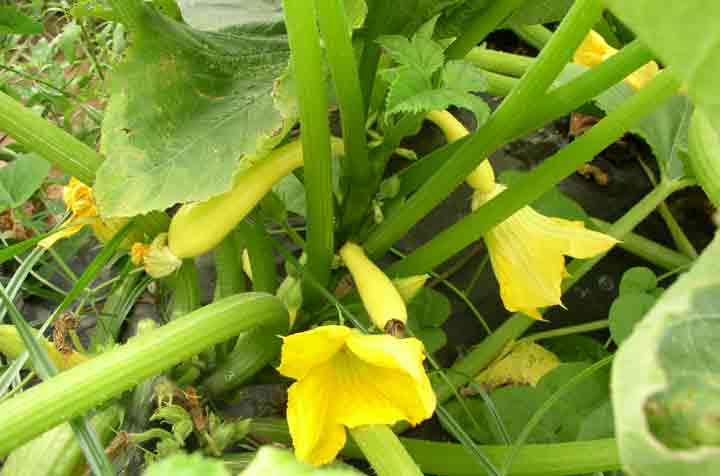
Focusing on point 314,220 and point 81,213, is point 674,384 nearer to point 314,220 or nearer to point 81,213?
point 314,220

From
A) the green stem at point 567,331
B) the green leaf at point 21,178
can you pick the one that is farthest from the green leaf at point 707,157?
the green leaf at point 21,178

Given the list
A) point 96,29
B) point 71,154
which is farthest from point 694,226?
point 96,29

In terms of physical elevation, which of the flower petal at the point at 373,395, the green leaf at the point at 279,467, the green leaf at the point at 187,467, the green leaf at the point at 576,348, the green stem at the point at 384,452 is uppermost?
the green leaf at the point at 187,467

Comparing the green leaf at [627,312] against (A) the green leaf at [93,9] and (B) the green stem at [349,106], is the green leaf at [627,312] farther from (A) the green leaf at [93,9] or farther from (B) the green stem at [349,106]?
(A) the green leaf at [93,9]

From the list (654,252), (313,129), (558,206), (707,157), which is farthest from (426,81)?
(654,252)

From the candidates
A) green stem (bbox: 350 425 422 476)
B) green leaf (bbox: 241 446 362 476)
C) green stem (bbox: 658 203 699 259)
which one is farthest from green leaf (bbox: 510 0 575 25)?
green leaf (bbox: 241 446 362 476)

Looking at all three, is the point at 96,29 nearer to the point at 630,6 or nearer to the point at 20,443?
the point at 20,443

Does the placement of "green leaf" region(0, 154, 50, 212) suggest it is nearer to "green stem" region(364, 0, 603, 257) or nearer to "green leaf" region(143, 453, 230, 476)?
"green stem" region(364, 0, 603, 257)
